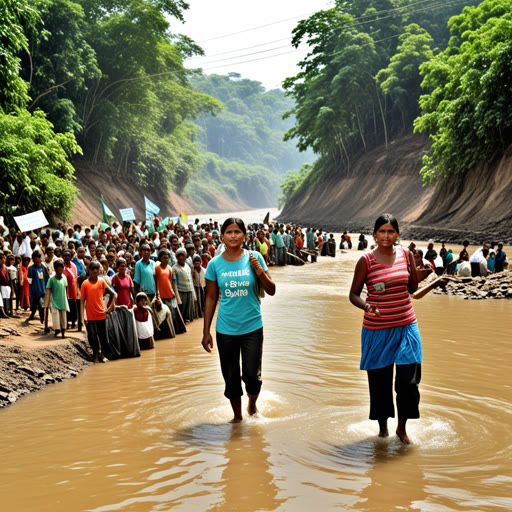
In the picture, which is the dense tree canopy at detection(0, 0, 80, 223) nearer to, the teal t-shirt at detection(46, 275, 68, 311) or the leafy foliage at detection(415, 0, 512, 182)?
the teal t-shirt at detection(46, 275, 68, 311)

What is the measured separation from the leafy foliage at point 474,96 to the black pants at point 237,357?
27.0 meters

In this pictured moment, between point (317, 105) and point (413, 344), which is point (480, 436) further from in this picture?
point (317, 105)

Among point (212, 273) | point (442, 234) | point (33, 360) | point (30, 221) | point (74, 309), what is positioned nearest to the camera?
point (212, 273)

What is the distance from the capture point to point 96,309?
28.7 feet

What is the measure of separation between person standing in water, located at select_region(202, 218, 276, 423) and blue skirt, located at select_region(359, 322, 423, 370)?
0.95 m

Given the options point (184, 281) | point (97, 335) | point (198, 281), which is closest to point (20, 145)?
point (198, 281)

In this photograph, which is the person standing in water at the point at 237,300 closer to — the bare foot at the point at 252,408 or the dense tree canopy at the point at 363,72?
the bare foot at the point at 252,408

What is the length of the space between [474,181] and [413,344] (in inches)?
1288

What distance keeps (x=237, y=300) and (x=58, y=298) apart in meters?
5.12

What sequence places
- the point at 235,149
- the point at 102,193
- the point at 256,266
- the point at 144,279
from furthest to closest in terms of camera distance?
1. the point at 235,149
2. the point at 102,193
3. the point at 144,279
4. the point at 256,266

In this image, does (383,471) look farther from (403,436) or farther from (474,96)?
(474,96)

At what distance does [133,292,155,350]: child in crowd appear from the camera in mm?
9508

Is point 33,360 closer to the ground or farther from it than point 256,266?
closer to the ground

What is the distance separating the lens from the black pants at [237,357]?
5336 millimetres
